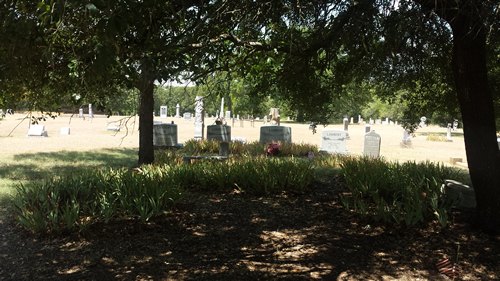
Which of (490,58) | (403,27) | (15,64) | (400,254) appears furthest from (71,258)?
(490,58)

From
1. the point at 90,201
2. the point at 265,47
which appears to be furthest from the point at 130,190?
the point at 265,47

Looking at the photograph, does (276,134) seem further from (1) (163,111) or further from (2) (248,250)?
(1) (163,111)

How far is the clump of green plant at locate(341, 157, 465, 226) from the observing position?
5669 millimetres

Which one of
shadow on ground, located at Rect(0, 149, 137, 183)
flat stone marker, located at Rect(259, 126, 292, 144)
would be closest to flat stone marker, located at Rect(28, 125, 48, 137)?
shadow on ground, located at Rect(0, 149, 137, 183)

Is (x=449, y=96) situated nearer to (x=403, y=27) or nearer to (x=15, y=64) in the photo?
(x=403, y=27)

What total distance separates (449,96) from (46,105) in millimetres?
7676

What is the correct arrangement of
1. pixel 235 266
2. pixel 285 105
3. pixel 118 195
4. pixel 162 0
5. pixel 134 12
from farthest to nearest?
pixel 285 105
pixel 118 195
pixel 235 266
pixel 162 0
pixel 134 12

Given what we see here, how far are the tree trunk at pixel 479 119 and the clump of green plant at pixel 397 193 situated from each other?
58cm

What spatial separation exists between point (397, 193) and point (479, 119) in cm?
182

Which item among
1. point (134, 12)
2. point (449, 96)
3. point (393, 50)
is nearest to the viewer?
point (134, 12)

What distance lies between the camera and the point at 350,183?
7.47 meters

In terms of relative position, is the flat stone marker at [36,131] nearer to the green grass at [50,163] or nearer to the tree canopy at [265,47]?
the green grass at [50,163]

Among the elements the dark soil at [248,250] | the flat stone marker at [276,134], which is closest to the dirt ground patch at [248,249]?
the dark soil at [248,250]

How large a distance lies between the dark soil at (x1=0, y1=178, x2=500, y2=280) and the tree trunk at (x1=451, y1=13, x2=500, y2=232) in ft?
1.84
